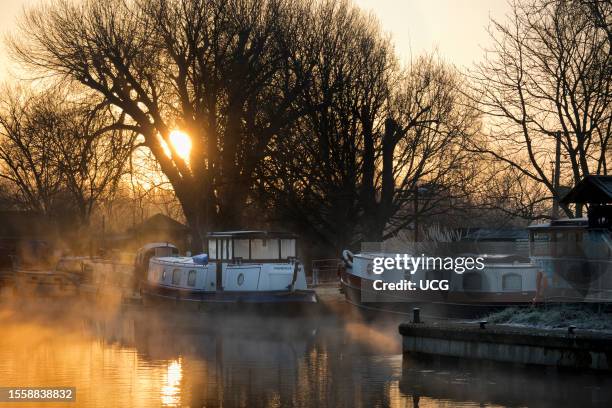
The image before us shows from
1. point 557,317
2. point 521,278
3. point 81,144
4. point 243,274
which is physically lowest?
point 557,317

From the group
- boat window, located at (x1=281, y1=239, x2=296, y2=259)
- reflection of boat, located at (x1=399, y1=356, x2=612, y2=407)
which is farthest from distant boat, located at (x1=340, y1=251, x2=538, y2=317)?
reflection of boat, located at (x1=399, y1=356, x2=612, y2=407)

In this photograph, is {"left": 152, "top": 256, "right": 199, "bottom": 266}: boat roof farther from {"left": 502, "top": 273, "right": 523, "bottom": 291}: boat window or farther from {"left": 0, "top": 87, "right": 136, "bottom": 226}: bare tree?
{"left": 502, "top": 273, "right": 523, "bottom": 291}: boat window

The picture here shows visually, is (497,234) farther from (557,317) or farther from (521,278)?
(557,317)

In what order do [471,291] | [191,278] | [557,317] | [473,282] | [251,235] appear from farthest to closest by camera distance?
[191,278]
[251,235]
[473,282]
[471,291]
[557,317]

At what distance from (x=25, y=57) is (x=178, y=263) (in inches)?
451

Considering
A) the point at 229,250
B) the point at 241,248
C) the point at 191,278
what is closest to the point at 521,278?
the point at 241,248

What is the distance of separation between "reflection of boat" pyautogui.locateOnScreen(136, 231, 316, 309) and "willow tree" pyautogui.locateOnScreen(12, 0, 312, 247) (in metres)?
5.91

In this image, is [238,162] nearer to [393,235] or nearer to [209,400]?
[393,235]

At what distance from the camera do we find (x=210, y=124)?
4891 cm

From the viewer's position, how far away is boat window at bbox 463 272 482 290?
36.0 m

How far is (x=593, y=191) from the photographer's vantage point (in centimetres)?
2545

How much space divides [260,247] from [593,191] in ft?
63.4

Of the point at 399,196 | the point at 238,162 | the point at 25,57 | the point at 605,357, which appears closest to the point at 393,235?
the point at 399,196

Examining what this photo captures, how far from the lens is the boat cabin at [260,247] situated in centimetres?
4269
